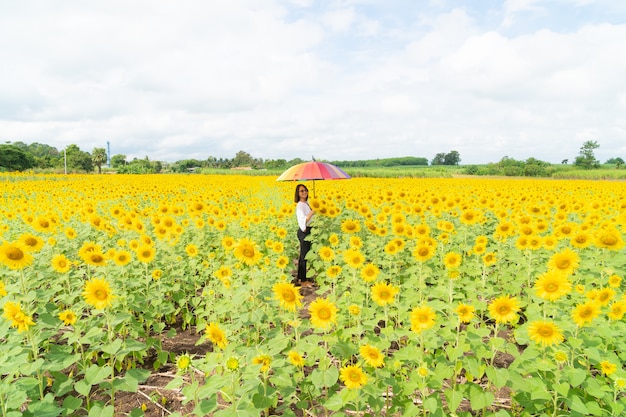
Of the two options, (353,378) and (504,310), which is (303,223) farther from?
(353,378)

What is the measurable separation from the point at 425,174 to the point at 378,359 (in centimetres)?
4216

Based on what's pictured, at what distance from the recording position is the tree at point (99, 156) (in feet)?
319

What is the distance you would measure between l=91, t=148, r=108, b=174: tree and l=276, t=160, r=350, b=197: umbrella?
107 m

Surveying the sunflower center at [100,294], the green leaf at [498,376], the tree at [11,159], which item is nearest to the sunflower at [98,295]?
the sunflower center at [100,294]

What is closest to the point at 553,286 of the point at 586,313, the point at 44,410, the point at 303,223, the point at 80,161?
the point at 586,313

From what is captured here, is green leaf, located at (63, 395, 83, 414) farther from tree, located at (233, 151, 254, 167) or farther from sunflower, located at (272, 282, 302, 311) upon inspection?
tree, located at (233, 151, 254, 167)

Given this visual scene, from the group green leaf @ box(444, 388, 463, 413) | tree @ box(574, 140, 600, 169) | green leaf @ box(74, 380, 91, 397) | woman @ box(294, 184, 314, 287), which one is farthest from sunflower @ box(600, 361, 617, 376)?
tree @ box(574, 140, 600, 169)

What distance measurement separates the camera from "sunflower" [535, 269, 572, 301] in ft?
8.81

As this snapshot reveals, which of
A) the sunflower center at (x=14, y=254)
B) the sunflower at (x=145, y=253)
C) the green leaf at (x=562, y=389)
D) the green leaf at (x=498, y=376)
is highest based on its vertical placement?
the sunflower center at (x=14, y=254)

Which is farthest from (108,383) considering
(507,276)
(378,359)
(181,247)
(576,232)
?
(576,232)

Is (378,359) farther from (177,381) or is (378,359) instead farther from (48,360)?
(48,360)

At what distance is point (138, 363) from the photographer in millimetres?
3990

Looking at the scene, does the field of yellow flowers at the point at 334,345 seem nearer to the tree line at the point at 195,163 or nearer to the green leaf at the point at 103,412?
the green leaf at the point at 103,412

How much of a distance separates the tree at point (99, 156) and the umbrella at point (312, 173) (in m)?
107
